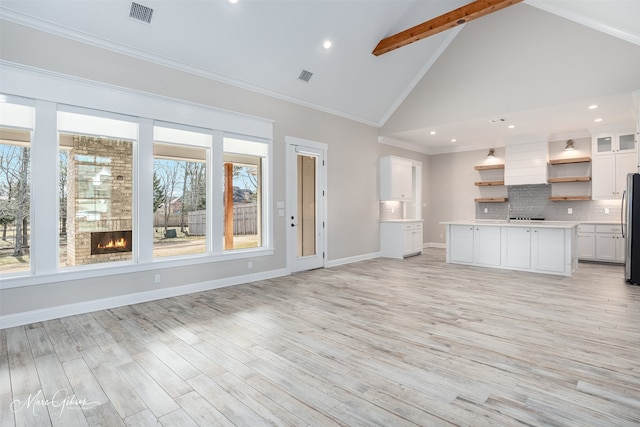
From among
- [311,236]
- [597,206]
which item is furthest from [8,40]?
[597,206]

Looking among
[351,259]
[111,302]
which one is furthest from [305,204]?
[111,302]

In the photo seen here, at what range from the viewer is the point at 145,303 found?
14.0 feet

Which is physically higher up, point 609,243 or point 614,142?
point 614,142

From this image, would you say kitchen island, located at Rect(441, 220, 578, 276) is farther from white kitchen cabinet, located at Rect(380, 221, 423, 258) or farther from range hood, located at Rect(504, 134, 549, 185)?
range hood, located at Rect(504, 134, 549, 185)

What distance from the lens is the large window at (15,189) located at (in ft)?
11.7

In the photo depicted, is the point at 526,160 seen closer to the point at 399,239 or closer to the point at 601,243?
the point at 601,243

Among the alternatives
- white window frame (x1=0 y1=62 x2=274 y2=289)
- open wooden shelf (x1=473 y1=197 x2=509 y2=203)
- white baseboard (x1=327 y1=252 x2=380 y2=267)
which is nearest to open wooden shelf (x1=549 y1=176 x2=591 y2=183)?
open wooden shelf (x1=473 y1=197 x2=509 y2=203)

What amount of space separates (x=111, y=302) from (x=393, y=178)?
6300mm

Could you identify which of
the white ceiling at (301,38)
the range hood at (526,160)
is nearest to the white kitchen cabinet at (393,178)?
the white ceiling at (301,38)

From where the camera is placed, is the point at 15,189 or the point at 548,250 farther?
the point at 548,250

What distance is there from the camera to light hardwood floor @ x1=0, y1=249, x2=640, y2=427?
6.54 ft

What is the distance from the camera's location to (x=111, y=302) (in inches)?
160

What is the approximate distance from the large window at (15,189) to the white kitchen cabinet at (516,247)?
7.42 metres

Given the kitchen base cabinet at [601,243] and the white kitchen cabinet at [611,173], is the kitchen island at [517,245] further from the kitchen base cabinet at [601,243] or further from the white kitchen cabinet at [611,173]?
the white kitchen cabinet at [611,173]
